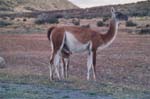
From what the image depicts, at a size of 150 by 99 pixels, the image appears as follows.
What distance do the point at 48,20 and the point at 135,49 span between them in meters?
41.2

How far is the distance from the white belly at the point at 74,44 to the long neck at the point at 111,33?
1132 mm

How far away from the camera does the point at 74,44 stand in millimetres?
18391

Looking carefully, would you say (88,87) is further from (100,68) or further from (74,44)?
(100,68)

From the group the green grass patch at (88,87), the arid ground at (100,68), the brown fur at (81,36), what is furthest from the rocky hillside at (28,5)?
the green grass patch at (88,87)

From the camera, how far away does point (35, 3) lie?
555 ft

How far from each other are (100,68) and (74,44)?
5.54 meters

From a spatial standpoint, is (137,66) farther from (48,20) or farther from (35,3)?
(35,3)

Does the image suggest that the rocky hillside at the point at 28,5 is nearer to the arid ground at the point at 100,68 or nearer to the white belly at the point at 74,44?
the arid ground at the point at 100,68

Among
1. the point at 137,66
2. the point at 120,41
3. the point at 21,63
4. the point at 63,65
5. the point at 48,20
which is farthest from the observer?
the point at 48,20

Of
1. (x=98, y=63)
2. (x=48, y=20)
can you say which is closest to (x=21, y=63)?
(x=98, y=63)

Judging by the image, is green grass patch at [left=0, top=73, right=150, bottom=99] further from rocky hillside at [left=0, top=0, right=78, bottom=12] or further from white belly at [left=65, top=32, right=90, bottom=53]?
rocky hillside at [left=0, top=0, right=78, bottom=12]

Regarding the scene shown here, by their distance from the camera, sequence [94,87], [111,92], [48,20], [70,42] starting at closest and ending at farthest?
[111,92]
[94,87]
[70,42]
[48,20]

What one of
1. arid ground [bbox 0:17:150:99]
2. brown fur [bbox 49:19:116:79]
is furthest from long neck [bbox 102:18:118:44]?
arid ground [bbox 0:17:150:99]

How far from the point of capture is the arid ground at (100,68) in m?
16.1
